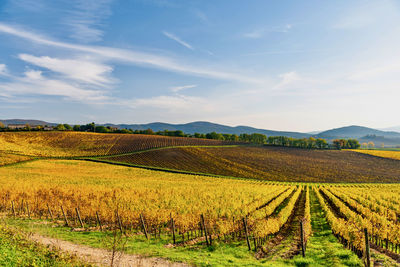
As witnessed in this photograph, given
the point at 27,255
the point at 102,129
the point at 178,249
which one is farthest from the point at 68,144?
the point at 178,249

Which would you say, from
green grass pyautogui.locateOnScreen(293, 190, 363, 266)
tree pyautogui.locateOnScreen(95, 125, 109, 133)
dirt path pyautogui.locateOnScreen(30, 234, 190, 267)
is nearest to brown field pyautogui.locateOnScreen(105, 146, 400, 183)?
green grass pyautogui.locateOnScreen(293, 190, 363, 266)

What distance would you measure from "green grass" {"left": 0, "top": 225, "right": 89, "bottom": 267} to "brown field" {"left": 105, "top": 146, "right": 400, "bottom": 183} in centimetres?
5999

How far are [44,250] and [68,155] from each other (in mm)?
81829

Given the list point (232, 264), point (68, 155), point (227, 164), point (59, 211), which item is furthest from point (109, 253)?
point (68, 155)

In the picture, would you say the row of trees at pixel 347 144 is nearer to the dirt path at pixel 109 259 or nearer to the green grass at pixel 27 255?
the dirt path at pixel 109 259

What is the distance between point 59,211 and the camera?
20.2 meters

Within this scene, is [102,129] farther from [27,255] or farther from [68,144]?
[27,255]

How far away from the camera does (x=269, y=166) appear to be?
8019 cm

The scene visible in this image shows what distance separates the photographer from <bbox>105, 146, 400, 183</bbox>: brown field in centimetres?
6819

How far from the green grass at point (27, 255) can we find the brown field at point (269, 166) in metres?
60.0

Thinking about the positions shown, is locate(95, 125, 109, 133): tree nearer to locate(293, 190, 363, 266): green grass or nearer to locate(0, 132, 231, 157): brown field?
locate(0, 132, 231, 157): brown field

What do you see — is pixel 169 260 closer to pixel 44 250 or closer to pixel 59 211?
pixel 44 250

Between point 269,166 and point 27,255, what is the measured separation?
7810 cm

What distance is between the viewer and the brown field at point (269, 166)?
224 feet
